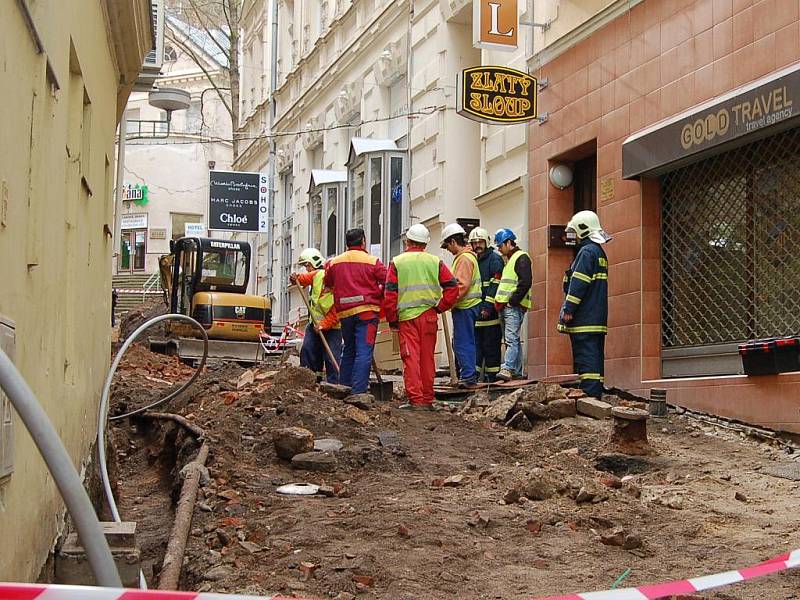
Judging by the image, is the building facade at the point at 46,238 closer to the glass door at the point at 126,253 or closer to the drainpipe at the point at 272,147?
the drainpipe at the point at 272,147

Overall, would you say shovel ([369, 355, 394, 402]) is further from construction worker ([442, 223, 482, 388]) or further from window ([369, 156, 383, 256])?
window ([369, 156, 383, 256])

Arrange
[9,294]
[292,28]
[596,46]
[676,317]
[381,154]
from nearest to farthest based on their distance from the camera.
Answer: [9,294], [676,317], [596,46], [381,154], [292,28]

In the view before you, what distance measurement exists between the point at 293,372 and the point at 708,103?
5.01 metres

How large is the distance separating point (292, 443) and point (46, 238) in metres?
4.24

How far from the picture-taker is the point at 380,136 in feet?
72.4

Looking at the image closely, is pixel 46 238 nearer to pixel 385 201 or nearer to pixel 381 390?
pixel 381 390

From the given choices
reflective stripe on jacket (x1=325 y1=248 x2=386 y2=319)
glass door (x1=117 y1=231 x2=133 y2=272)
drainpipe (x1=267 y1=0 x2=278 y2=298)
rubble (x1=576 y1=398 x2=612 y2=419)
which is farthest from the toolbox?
glass door (x1=117 y1=231 x2=133 y2=272)

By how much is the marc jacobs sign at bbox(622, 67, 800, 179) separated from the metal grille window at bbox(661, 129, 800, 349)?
32 cm

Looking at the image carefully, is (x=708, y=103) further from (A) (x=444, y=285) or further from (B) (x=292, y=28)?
(B) (x=292, y=28)

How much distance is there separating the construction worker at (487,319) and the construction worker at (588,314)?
2.41 metres

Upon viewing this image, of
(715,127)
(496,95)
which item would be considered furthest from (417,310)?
(715,127)

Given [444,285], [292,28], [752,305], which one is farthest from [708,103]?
[292,28]

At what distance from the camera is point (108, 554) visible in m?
2.78

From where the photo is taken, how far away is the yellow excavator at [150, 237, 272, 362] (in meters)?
21.5
